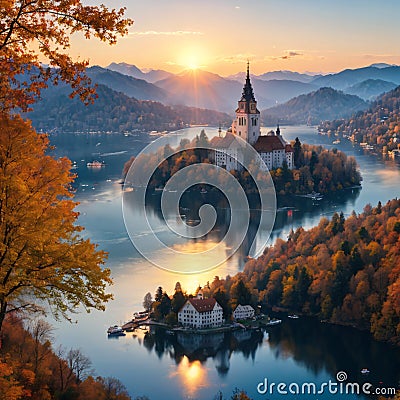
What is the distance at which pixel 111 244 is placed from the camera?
36.0 feet

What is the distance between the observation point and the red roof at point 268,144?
60.5 feet

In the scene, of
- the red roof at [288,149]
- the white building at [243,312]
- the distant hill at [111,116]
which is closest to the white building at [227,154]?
the red roof at [288,149]

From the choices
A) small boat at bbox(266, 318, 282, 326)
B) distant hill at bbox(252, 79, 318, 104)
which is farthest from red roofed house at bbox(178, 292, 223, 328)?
distant hill at bbox(252, 79, 318, 104)

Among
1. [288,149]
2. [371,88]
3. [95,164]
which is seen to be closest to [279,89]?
[371,88]

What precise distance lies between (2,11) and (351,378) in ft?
18.8

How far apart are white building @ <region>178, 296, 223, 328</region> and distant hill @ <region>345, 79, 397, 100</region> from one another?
72.1m

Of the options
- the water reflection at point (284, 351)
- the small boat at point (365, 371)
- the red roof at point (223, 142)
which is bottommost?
the small boat at point (365, 371)

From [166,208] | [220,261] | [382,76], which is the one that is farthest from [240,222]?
[382,76]

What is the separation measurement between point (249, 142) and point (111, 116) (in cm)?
2406

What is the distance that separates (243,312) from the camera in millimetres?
8094

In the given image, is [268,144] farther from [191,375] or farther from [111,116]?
[111,116]

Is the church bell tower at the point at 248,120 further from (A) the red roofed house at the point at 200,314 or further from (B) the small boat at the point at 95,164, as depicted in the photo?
(A) the red roofed house at the point at 200,314

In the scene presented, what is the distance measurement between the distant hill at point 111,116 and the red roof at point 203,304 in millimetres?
32350

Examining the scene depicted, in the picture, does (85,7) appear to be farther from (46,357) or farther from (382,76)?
(382,76)
